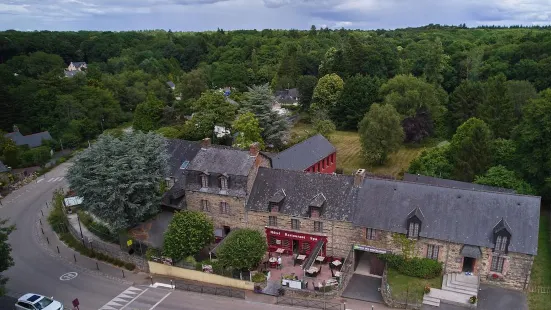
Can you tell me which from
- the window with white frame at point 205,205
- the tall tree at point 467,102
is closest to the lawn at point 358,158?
the tall tree at point 467,102

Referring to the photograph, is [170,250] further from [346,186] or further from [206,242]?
[346,186]

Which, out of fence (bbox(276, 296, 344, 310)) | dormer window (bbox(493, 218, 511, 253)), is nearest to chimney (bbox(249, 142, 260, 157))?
fence (bbox(276, 296, 344, 310))

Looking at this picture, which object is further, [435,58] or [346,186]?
[435,58]

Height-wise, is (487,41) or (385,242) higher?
(487,41)

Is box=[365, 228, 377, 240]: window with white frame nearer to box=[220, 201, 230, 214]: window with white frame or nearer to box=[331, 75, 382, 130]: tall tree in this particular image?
box=[220, 201, 230, 214]: window with white frame

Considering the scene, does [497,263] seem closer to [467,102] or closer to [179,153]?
[179,153]

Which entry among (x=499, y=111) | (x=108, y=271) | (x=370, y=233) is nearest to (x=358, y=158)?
(x=499, y=111)

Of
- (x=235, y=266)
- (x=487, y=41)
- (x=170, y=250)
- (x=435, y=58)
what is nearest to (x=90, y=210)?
(x=170, y=250)

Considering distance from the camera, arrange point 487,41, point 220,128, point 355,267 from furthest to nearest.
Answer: point 487,41 → point 220,128 → point 355,267
